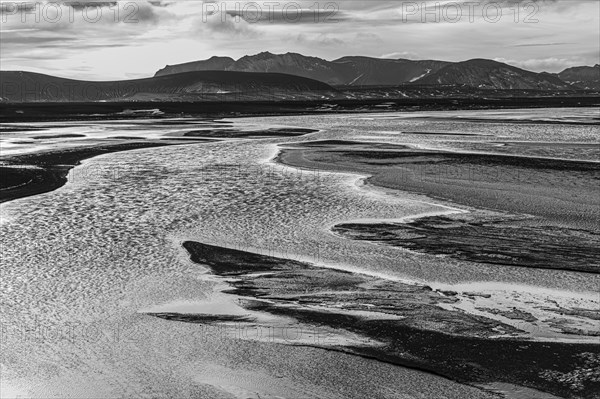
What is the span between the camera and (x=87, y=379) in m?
8.49

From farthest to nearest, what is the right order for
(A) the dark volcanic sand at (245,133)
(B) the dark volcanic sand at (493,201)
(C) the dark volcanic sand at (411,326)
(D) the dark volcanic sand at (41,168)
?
(A) the dark volcanic sand at (245,133)
(D) the dark volcanic sand at (41,168)
(B) the dark volcanic sand at (493,201)
(C) the dark volcanic sand at (411,326)

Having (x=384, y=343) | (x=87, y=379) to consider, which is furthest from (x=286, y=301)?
(x=87, y=379)

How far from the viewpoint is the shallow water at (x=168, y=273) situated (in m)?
8.55

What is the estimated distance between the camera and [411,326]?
998 centimetres

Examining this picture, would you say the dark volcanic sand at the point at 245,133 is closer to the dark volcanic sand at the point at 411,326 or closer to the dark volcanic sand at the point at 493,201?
the dark volcanic sand at the point at 493,201

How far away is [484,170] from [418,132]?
21.9m

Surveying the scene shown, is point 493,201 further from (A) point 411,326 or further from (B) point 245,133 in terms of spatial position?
(B) point 245,133

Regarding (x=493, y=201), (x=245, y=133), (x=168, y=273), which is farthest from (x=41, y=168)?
(x=245, y=133)

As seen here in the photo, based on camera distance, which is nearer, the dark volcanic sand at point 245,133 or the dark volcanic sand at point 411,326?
the dark volcanic sand at point 411,326

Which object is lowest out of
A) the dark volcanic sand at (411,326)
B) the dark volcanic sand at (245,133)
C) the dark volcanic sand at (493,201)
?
the dark volcanic sand at (411,326)

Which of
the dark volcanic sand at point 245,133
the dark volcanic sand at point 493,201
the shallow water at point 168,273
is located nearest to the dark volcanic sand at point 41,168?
the shallow water at point 168,273

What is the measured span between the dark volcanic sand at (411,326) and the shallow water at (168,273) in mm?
448

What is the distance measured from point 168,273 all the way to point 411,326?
4813mm

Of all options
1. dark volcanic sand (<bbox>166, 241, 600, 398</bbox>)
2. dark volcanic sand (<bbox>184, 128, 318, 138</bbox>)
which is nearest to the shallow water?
dark volcanic sand (<bbox>166, 241, 600, 398</bbox>)
